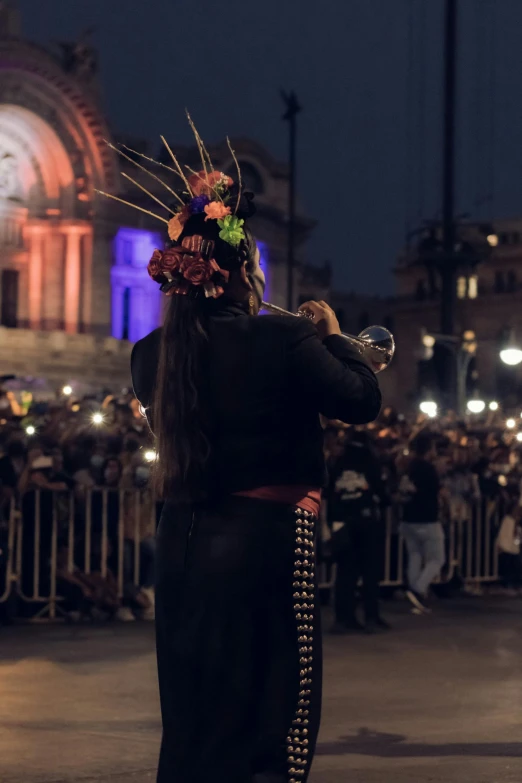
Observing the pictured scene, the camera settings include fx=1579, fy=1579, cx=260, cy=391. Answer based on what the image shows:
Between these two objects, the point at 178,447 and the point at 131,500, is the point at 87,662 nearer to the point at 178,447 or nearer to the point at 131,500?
the point at 131,500

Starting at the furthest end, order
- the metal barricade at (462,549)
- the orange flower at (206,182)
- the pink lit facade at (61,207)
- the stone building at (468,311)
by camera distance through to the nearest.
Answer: the stone building at (468,311) → the pink lit facade at (61,207) → the metal barricade at (462,549) → the orange flower at (206,182)

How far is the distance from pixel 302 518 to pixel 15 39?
50.0m

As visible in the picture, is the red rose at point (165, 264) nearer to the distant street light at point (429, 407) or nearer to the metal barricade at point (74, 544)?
the metal barricade at point (74, 544)

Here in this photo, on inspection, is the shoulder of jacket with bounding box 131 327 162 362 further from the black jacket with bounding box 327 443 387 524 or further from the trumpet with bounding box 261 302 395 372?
the black jacket with bounding box 327 443 387 524

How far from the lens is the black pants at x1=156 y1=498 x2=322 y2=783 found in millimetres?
4098

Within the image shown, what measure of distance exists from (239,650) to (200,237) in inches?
44.2

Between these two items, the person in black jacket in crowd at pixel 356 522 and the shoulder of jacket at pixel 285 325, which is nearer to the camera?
the shoulder of jacket at pixel 285 325

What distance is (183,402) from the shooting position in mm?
4195

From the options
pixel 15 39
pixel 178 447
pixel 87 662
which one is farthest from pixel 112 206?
pixel 178 447

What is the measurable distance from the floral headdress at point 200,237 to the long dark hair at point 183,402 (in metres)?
0.05

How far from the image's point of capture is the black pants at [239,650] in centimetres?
410

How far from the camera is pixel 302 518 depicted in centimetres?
423

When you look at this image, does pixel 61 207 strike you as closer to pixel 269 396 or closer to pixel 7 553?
pixel 7 553

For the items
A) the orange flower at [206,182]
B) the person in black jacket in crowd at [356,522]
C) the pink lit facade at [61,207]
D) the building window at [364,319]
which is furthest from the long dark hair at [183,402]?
the building window at [364,319]
